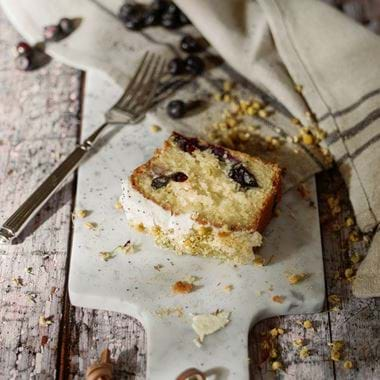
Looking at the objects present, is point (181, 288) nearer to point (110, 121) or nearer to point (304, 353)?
point (304, 353)

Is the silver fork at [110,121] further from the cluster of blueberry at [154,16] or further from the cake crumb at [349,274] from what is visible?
the cake crumb at [349,274]

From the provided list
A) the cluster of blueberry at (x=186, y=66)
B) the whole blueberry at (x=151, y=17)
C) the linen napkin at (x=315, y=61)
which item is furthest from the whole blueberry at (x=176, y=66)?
the whole blueberry at (x=151, y=17)

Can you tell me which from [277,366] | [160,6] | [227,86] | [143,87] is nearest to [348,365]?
[277,366]

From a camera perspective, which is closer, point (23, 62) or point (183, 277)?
point (183, 277)

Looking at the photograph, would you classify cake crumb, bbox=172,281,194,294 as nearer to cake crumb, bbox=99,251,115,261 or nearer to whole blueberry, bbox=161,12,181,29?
cake crumb, bbox=99,251,115,261

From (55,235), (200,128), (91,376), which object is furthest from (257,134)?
(91,376)
